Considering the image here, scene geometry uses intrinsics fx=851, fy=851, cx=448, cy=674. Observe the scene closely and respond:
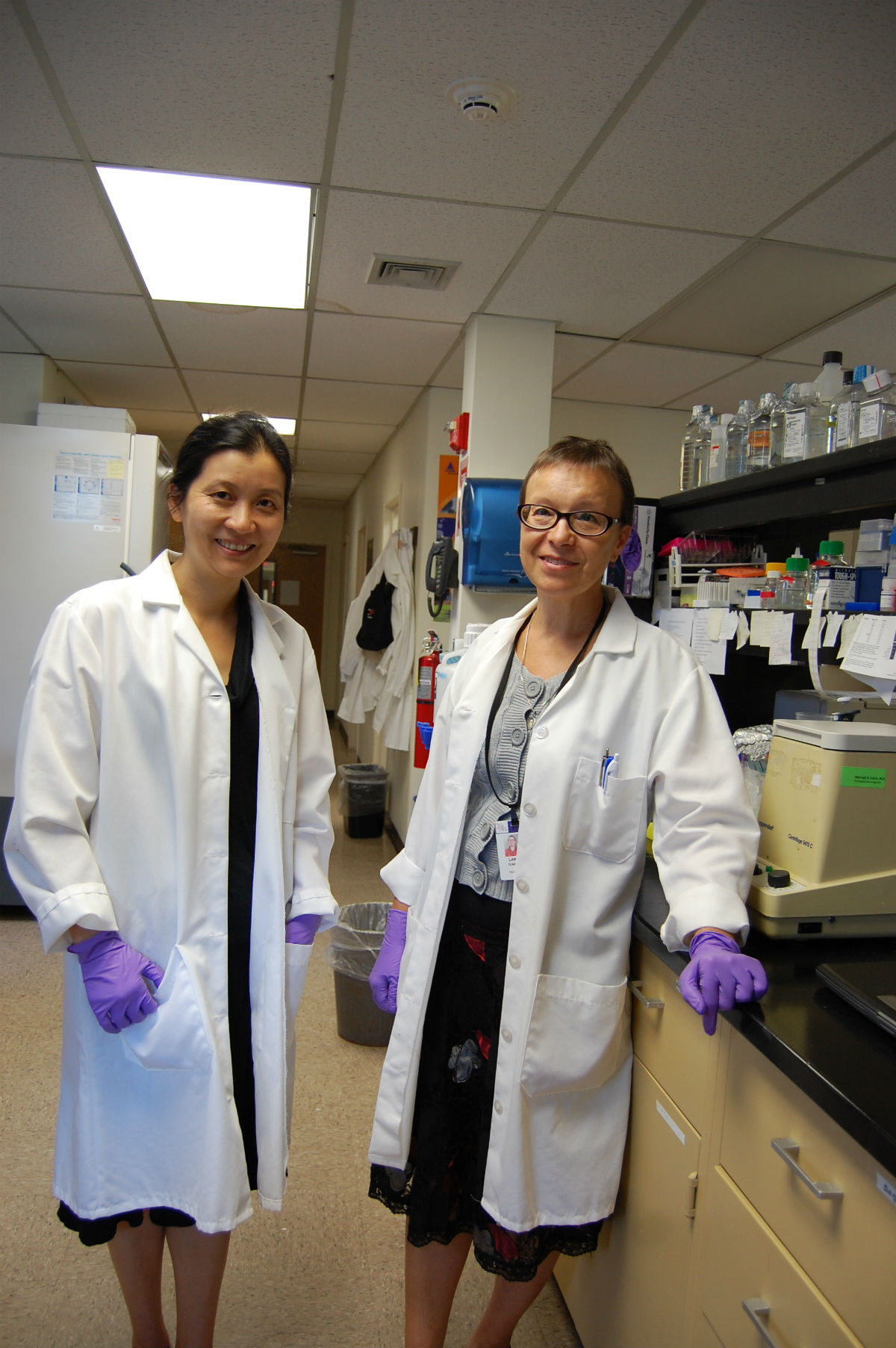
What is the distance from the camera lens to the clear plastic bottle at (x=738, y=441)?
2051 mm

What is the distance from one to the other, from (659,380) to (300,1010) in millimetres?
3041

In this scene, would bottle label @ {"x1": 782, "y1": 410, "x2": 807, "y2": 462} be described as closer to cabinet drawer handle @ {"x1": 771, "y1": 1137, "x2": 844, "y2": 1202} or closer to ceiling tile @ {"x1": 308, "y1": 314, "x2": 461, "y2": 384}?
cabinet drawer handle @ {"x1": 771, "y1": 1137, "x2": 844, "y2": 1202}

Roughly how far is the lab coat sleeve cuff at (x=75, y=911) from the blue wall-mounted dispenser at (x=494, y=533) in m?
2.12

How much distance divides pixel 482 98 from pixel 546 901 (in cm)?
166

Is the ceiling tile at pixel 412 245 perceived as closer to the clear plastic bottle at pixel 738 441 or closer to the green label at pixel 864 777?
the clear plastic bottle at pixel 738 441

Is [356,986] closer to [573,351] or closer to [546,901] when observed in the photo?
[546,901]

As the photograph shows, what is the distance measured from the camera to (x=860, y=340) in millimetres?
3203

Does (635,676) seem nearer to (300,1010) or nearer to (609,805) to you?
(609,805)

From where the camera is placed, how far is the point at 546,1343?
1.60 meters

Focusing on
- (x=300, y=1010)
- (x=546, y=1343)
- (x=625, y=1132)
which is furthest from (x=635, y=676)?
(x=300, y=1010)

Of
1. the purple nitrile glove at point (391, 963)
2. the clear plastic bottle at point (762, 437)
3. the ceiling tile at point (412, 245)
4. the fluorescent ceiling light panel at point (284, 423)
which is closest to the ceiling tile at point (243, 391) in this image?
the fluorescent ceiling light panel at point (284, 423)

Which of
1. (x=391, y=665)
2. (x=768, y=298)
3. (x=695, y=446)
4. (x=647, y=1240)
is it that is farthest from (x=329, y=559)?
(x=647, y=1240)

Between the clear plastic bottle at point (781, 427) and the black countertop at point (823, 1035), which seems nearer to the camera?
the black countertop at point (823, 1035)

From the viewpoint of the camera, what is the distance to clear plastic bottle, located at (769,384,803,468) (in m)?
1.83
